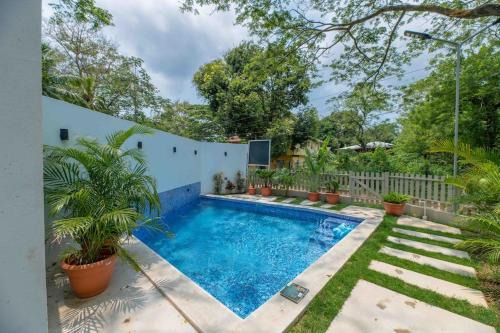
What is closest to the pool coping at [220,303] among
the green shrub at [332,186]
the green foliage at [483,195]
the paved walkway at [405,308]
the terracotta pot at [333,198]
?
the paved walkway at [405,308]

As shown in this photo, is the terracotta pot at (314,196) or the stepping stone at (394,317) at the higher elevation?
the terracotta pot at (314,196)

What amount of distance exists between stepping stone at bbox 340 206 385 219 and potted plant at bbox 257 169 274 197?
3668 millimetres

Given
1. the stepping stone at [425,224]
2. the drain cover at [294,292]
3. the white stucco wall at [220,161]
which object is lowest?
the drain cover at [294,292]

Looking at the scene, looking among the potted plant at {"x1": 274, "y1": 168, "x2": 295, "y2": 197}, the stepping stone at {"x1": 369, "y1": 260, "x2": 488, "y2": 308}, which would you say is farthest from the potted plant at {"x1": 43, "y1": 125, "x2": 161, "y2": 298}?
the potted plant at {"x1": 274, "y1": 168, "x2": 295, "y2": 197}

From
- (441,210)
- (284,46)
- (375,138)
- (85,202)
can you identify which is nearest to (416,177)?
(441,210)

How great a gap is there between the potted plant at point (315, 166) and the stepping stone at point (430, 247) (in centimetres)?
396

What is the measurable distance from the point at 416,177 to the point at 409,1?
16.3 feet

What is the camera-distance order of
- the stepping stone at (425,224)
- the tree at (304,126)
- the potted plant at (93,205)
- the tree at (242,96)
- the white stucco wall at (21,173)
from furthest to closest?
the tree at (304,126), the tree at (242,96), the stepping stone at (425,224), the potted plant at (93,205), the white stucco wall at (21,173)

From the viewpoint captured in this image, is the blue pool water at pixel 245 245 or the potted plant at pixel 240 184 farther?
the potted plant at pixel 240 184

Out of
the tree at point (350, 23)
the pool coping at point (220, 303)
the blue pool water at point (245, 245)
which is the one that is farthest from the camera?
the tree at point (350, 23)

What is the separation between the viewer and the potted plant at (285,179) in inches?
357

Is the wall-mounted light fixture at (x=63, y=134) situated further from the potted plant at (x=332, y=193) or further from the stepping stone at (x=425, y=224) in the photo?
the potted plant at (x=332, y=193)

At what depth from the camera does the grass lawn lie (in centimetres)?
221

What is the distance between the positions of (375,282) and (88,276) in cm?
383
